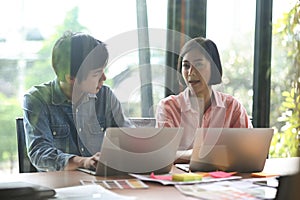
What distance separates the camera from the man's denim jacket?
4.45 ft

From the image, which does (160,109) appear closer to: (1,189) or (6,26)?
(6,26)

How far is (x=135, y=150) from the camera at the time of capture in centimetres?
115

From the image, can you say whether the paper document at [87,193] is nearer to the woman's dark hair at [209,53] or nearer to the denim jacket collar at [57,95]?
the denim jacket collar at [57,95]

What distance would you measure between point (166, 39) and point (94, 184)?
62 centimetres

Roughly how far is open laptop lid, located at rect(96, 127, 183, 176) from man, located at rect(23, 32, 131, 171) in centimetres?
14

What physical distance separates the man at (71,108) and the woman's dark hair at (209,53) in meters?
0.29

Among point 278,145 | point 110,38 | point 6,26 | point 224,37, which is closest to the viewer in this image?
point 6,26

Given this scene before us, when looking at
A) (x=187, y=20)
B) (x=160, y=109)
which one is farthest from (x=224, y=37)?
(x=160, y=109)

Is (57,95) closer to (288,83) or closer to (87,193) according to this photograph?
(87,193)

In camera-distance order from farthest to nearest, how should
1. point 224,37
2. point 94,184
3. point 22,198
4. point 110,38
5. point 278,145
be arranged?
point 224,37 → point 278,145 → point 110,38 → point 94,184 → point 22,198

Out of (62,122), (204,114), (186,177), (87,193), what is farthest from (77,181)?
(204,114)

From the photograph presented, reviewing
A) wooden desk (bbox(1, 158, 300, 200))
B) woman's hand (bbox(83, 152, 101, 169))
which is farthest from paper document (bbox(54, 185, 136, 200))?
woman's hand (bbox(83, 152, 101, 169))

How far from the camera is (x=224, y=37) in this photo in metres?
1.68

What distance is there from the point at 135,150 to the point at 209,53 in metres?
0.61
